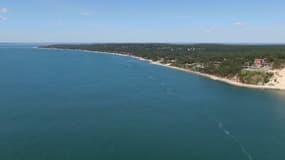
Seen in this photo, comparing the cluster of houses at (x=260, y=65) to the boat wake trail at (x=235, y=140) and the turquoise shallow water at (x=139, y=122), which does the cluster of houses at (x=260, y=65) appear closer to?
the turquoise shallow water at (x=139, y=122)

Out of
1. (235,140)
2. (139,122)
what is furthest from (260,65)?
(235,140)

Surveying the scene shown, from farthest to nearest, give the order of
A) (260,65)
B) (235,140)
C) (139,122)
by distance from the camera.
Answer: (260,65)
(139,122)
(235,140)

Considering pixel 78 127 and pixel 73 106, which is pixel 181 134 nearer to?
pixel 78 127

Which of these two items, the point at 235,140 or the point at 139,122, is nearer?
the point at 235,140

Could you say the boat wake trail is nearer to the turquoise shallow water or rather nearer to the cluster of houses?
the turquoise shallow water

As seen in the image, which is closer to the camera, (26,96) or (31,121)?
(31,121)

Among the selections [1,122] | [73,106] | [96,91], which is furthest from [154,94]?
[1,122]

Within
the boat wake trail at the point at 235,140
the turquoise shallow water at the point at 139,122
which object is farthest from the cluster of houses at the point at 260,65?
the boat wake trail at the point at 235,140

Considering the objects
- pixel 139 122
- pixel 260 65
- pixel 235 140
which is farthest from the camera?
pixel 260 65

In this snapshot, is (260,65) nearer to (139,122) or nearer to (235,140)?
(139,122)

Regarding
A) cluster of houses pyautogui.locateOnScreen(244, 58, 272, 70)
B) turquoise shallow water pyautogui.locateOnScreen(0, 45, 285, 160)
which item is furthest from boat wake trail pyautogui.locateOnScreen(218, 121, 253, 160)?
cluster of houses pyautogui.locateOnScreen(244, 58, 272, 70)
